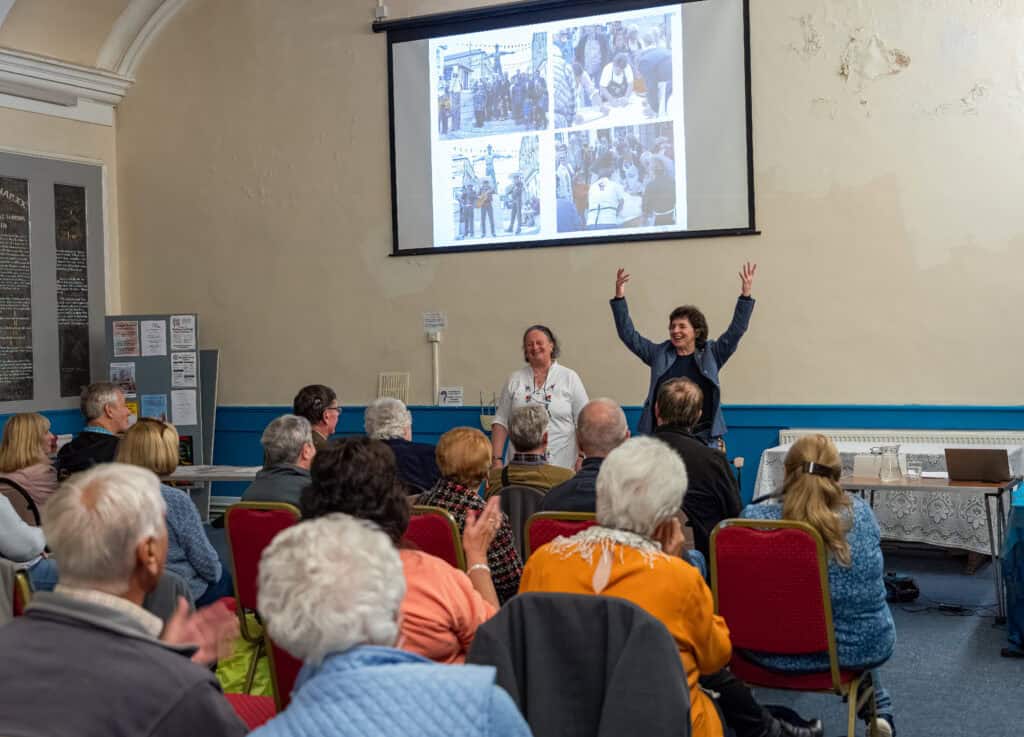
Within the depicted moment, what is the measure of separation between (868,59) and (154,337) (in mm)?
5631

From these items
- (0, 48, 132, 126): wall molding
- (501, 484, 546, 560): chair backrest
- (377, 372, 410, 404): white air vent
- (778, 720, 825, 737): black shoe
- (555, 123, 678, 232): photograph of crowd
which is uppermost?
(0, 48, 132, 126): wall molding

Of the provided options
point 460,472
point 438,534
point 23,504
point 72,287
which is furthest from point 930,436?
point 72,287

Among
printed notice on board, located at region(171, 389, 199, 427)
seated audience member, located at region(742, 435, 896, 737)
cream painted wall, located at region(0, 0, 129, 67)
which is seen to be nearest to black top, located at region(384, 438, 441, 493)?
seated audience member, located at region(742, 435, 896, 737)

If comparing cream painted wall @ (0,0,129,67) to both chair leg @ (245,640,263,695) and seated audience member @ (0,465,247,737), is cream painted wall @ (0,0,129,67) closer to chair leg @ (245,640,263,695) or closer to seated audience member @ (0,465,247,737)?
chair leg @ (245,640,263,695)

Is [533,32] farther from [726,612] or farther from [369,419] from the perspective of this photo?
[726,612]

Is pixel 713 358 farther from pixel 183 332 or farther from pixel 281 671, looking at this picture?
pixel 183 332

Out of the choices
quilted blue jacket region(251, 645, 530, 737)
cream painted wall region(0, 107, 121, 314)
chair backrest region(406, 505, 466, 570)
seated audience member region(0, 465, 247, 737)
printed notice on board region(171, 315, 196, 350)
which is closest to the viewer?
quilted blue jacket region(251, 645, 530, 737)

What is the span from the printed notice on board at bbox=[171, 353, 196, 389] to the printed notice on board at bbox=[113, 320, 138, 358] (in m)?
0.33

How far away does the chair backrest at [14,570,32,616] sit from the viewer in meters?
2.68

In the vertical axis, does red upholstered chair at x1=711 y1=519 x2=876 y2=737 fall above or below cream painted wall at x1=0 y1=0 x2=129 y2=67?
below

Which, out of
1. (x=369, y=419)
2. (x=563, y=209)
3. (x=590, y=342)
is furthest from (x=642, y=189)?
(x=369, y=419)

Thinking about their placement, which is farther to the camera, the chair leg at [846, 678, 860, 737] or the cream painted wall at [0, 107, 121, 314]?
the cream painted wall at [0, 107, 121, 314]

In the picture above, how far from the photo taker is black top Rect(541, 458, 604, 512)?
3.32 meters

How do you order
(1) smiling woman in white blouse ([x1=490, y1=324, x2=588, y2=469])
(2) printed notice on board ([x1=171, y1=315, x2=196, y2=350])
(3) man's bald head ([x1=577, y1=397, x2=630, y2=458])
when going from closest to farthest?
(3) man's bald head ([x1=577, y1=397, x2=630, y2=458]) → (1) smiling woman in white blouse ([x1=490, y1=324, x2=588, y2=469]) → (2) printed notice on board ([x1=171, y1=315, x2=196, y2=350])
